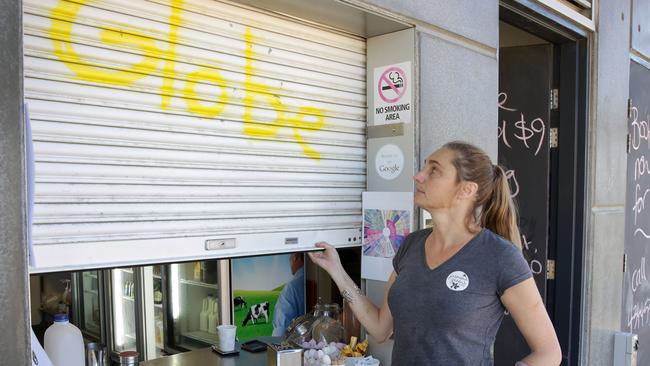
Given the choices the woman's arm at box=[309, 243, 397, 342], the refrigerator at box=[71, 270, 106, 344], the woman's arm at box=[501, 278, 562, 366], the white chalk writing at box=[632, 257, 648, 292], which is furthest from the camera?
the refrigerator at box=[71, 270, 106, 344]

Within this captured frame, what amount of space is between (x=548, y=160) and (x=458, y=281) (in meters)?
2.59

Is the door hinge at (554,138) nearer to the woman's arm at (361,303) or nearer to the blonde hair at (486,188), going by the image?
the blonde hair at (486,188)

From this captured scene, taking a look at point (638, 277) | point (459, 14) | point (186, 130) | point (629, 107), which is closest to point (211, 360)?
point (186, 130)

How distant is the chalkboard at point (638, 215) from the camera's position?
4.94 meters

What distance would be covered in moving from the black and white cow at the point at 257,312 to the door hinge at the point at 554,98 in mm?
3157

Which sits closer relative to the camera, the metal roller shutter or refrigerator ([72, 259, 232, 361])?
the metal roller shutter

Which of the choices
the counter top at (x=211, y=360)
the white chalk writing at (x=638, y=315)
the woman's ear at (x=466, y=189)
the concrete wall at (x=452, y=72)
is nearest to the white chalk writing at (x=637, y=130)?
the white chalk writing at (x=638, y=315)

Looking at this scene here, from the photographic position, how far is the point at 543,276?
4242mm

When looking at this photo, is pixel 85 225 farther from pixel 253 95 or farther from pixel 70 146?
pixel 253 95

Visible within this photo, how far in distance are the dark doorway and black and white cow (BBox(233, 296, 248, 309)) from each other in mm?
2326

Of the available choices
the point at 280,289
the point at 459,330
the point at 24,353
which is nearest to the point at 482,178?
the point at 459,330

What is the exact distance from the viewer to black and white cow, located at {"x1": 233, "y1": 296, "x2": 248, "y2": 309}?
5.16 meters

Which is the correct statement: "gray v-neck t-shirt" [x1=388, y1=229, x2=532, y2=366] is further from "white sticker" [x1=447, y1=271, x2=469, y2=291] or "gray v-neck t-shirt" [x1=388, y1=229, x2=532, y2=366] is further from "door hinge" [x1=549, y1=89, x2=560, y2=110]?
"door hinge" [x1=549, y1=89, x2=560, y2=110]

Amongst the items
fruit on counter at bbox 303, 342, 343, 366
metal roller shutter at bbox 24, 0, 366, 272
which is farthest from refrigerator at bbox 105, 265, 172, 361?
metal roller shutter at bbox 24, 0, 366, 272
